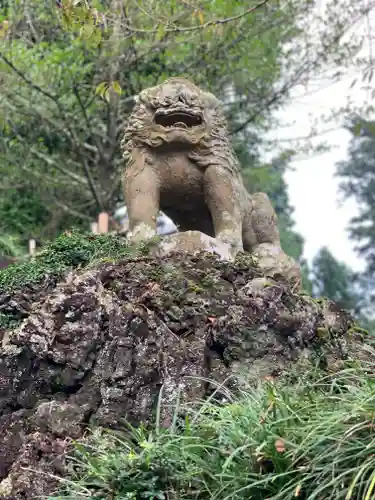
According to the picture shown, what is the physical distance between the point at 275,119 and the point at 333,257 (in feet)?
32.8

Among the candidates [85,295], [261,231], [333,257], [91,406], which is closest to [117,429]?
[91,406]

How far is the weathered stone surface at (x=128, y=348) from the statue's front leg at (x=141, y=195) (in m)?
0.41

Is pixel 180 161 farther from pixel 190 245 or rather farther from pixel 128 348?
pixel 128 348

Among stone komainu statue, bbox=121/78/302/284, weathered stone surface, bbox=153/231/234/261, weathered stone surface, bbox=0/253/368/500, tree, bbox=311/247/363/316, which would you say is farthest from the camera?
tree, bbox=311/247/363/316

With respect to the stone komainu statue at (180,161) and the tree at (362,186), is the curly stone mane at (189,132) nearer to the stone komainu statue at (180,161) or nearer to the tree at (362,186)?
the stone komainu statue at (180,161)

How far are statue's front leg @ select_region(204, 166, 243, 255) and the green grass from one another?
63.4 inches

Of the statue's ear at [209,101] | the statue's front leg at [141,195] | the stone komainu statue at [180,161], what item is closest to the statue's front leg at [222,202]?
the stone komainu statue at [180,161]

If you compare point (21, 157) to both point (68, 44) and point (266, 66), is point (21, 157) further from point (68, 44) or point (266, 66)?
point (266, 66)

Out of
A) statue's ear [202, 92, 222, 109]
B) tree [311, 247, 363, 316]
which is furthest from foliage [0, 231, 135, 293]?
tree [311, 247, 363, 316]

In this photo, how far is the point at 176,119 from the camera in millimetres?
4344

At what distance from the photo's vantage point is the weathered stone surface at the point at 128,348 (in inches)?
119

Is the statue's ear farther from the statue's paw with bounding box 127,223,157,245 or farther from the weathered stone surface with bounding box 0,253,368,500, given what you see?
the weathered stone surface with bounding box 0,253,368,500

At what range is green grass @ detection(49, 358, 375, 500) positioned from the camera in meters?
2.21

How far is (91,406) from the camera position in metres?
3.09
